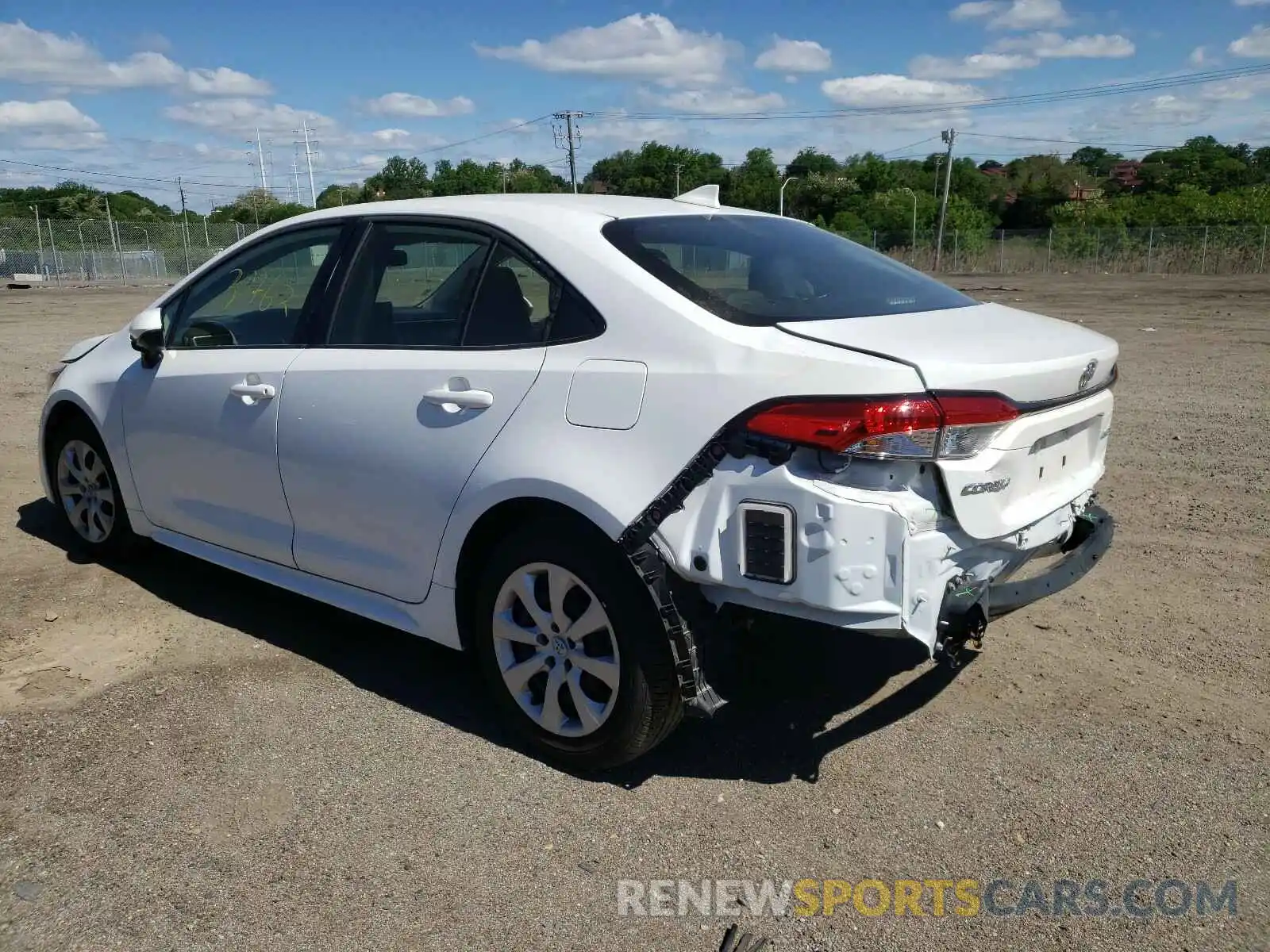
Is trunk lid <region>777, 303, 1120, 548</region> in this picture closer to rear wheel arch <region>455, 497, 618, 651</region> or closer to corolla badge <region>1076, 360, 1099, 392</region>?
corolla badge <region>1076, 360, 1099, 392</region>

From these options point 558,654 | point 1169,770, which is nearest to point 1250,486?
point 1169,770

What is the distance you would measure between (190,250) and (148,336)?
Answer: 147 feet

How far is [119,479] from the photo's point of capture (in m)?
5.09

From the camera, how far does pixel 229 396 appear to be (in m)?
4.39

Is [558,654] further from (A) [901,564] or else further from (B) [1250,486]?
(B) [1250,486]

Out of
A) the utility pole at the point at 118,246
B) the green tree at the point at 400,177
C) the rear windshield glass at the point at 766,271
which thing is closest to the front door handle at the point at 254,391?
the rear windshield glass at the point at 766,271

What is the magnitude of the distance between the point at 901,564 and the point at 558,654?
1.18 metres

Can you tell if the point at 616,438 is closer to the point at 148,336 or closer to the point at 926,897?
the point at 926,897

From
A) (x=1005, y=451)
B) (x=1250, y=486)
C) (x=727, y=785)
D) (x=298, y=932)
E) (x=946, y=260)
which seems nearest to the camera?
(x=298, y=932)

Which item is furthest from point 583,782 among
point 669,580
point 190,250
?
point 190,250

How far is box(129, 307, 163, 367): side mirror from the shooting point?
4.75 meters

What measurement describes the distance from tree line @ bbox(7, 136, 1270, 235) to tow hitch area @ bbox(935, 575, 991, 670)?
52620mm

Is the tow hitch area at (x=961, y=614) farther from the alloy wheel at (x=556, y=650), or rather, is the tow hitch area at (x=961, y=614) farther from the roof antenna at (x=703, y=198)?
the roof antenna at (x=703, y=198)

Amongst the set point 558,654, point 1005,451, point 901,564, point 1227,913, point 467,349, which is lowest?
point 1227,913
